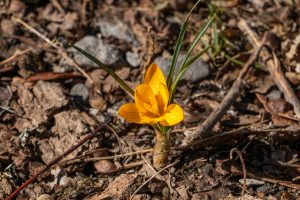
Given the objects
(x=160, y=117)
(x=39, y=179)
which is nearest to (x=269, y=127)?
(x=160, y=117)

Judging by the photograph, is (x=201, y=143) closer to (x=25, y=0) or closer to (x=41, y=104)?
(x=41, y=104)

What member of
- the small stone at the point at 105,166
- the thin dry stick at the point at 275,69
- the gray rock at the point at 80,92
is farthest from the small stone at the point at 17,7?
the thin dry stick at the point at 275,69

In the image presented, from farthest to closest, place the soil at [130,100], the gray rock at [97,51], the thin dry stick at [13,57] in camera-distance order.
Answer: the gray rock at [97,51], the thin dry stick at [13,57], the soil at [130,100]

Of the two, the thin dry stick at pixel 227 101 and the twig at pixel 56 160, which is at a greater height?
the thin dry stick at pixel 227 101

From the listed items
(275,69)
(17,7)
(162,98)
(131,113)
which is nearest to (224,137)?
(162,98)

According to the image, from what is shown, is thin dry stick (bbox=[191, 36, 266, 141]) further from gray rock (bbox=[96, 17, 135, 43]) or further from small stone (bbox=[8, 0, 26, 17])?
small stone (bbox=[8, 0, 26, 17])

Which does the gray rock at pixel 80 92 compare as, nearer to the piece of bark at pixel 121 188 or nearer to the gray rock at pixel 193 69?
the gray rock at pixel 193 69

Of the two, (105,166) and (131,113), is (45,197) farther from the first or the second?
(131,113)

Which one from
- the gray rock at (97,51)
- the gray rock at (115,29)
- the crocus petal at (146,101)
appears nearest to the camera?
the crocus petal at (146,101)

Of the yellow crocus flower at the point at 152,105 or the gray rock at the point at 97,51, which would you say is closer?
the yellow crocus flower at the point at 152,105
